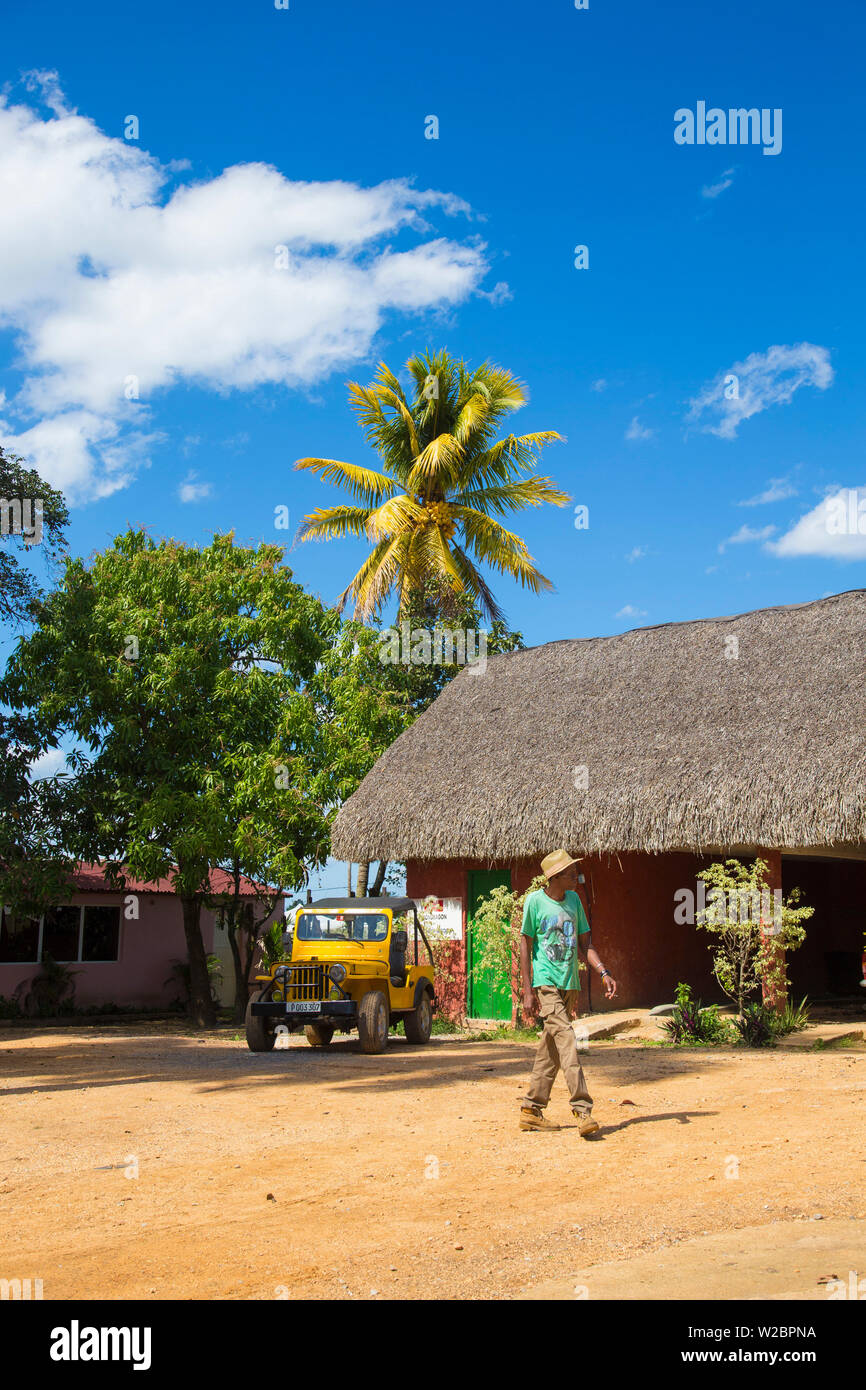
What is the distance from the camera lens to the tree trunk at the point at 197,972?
20.7 meters

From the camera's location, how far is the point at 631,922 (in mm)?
17078

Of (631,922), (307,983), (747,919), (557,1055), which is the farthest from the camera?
(631,922)

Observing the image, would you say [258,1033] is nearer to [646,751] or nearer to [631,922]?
[631,922]

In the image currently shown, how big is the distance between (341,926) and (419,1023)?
59.3 inches

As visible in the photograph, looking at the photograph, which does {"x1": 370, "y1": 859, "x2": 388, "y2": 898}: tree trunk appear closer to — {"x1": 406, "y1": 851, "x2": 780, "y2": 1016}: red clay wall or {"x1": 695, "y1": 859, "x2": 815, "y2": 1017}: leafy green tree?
{"x1": 406, "y1": 851, "x2": 780, "y2": 1016}: red clay wall

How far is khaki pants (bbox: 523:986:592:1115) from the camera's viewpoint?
24.5ft

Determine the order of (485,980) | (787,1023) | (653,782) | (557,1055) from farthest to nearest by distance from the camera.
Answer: (485,980)
(653,782)
(787,1023)
(557,1055)

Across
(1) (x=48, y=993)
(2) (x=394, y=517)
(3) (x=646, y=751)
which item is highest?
(2) (x=394, y=517)

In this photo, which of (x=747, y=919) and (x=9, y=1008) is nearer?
(x=747, y=919)

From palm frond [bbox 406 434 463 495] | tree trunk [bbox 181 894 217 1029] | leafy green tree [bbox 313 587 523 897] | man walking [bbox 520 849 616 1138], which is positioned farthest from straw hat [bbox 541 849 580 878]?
palm frond [bbox 406 434 463 495]

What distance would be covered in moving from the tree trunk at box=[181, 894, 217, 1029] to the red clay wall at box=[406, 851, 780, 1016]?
4528 millimetres

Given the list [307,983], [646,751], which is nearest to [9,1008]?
[307,983]

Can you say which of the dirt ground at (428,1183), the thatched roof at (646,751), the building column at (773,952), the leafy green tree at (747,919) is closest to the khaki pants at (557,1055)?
the dirt ground at (428,1183)
